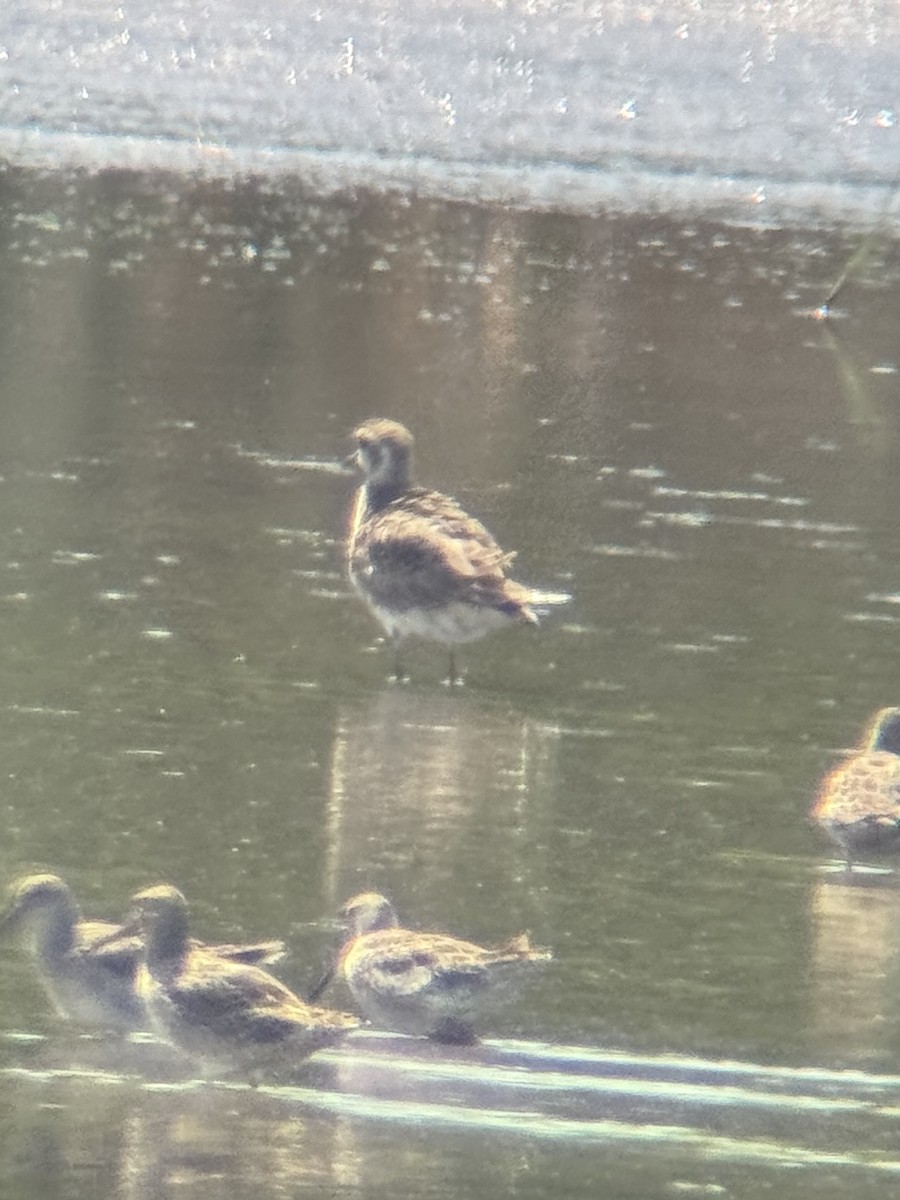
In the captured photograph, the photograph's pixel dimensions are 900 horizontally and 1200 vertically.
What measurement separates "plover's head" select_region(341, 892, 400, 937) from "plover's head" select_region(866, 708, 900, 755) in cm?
192

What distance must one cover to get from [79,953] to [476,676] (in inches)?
109

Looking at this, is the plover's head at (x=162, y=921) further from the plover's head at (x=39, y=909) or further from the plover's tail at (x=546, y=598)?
the plover's tail at (x=546, y=598)

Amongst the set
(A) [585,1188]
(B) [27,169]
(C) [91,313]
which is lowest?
(A) [585,1188]

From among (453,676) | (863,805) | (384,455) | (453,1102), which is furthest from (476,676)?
Result: (453,1102)

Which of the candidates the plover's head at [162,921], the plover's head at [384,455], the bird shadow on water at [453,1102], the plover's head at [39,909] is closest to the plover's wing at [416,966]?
the bird shadow on water at [453,1102]

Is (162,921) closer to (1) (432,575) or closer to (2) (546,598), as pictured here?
(1) (432,575)

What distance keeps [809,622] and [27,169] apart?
7.10 m

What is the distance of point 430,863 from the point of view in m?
6.32

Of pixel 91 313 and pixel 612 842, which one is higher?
pixel 91 313

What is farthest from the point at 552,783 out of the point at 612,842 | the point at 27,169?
the point at 27,169

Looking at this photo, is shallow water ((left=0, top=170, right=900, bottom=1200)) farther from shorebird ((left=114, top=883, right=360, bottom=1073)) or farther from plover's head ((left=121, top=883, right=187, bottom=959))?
plover's head ((left=121, top=883, right=187, bottom=959))

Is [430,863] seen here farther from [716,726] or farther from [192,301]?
[192,301]

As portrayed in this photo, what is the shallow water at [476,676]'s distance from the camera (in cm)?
496

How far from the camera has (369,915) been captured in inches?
224
